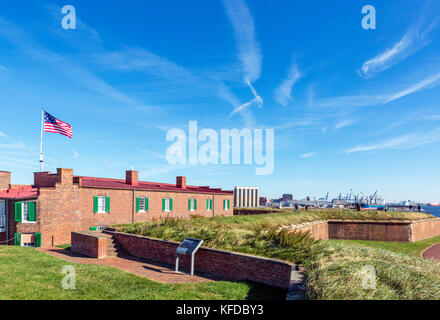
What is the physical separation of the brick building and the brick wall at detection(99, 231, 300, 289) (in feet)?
30.8

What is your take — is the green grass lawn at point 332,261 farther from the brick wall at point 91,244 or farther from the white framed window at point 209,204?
the white framed window at point 209,204

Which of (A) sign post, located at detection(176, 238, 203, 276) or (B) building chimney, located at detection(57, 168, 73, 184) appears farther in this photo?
(B) building chimney, located at detection(57, 168, 73, 184)

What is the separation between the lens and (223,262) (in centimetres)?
1031

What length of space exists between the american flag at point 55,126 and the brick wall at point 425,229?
34632 mm

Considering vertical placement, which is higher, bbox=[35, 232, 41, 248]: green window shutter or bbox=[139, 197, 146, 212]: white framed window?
bbox=[139, 197, 146, 212]: white framed window

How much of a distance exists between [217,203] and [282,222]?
13.9 m

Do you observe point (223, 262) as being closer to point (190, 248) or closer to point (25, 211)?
point (190, 248)

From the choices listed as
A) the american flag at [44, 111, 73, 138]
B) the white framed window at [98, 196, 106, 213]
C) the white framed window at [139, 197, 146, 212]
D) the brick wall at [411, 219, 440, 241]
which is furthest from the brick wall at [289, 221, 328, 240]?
the american flag at [44, 111, 73, 138]

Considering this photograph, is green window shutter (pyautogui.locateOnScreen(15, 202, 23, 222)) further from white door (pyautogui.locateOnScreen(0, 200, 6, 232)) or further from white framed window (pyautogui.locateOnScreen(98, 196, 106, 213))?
white framed window (pyautogui.locateOnScreen(98, 196, 106, 213))

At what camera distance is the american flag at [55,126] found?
2265cm

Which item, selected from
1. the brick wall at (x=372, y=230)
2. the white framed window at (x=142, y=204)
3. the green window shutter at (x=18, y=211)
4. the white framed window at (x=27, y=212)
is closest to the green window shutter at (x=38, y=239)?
the white framed window at (x=27, y=212)

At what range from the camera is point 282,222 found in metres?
23.7

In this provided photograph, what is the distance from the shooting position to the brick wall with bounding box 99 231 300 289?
8.74m
